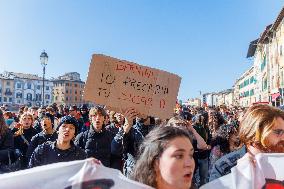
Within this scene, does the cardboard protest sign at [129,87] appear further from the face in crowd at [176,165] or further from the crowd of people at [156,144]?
the face in crowd at [176,165]

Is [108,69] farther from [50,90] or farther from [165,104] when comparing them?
[50,90]

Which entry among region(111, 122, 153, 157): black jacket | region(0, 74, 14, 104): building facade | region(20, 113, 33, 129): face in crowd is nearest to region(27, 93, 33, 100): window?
region(0, 74, 14, 104): building facade

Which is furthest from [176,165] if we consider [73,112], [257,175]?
[73,112]

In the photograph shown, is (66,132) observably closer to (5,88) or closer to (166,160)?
(166,160)

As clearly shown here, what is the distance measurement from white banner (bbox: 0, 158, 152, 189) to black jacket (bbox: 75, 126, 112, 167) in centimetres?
393

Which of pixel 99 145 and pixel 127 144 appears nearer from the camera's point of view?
pixel 127 144

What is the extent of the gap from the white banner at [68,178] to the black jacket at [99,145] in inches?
155

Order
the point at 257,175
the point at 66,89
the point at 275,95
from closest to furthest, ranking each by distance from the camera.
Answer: the point at 257,175
the point at 275,95
the point at 66,89

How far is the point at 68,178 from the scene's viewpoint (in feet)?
7.97

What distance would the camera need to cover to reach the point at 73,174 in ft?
8.03

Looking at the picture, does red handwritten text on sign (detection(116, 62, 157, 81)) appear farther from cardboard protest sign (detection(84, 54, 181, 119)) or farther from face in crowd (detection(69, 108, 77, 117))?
face in crowd (detection(69, 108, 77, 117))

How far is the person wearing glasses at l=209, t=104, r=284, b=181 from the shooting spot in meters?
2.89

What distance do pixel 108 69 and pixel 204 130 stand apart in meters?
4.13

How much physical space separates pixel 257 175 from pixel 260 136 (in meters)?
0.46
